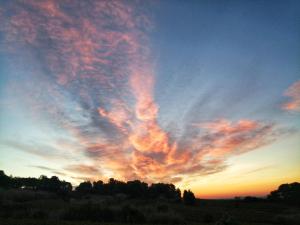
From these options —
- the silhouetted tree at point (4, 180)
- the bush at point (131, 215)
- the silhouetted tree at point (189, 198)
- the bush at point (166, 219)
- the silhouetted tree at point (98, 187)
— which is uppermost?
the silhouetted tree at point (4, 180)

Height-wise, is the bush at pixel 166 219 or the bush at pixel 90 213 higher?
the bush at pixel 90 213

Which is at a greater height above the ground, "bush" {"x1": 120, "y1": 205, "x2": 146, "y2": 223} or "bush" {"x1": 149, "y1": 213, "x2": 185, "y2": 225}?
"bush" {"x1": 120, "y1": 205, "x2": 146, "y2": 223}

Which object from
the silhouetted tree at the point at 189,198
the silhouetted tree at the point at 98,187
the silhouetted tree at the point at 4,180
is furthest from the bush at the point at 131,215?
the silhouetted tree at the point at 4,180

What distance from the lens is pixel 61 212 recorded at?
42.2 meters

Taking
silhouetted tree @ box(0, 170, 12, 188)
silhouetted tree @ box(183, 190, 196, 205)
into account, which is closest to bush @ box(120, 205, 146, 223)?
silhouetted tree @ box(183, 190, 196, 205)

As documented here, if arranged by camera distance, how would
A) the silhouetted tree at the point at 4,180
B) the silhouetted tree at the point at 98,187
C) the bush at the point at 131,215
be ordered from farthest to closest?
the silhouetted tree at the point at 4,180, the silhouetted tree at the point at 98,187, the bush at the point at 131,215

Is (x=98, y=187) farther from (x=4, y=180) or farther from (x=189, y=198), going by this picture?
(x=189, y=198)

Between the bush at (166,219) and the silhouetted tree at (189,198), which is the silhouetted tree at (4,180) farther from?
the bush at (166,219)

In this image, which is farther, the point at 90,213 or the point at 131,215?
the point at 90,213

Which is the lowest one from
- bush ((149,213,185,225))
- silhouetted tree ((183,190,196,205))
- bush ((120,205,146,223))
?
bush ((149,213,185,225))

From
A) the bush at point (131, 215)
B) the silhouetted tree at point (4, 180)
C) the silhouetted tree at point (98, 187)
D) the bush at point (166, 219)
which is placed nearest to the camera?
the bush at point (166, 219)

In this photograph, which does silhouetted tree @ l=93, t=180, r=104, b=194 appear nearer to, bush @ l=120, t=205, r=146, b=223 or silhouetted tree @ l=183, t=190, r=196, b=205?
silhouetted tree @ l=183, t=190, r=196, b=205

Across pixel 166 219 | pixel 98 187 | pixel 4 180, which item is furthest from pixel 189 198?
pixel 4 180

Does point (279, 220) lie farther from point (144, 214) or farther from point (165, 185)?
point (165, 185)
